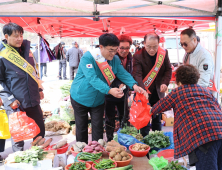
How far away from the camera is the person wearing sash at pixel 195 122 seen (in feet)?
6.24

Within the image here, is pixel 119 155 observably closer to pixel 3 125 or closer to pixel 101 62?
pixel 101 62

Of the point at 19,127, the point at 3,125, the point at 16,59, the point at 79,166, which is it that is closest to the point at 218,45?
the point at 79,166

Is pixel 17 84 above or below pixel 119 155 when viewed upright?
above

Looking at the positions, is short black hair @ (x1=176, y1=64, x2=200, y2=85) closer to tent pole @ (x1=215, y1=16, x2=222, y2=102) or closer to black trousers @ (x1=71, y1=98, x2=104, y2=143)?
black trousers @ (x1=71, y1=98, x2=104, y2=143)

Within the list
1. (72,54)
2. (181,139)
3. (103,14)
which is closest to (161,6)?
(103,14)

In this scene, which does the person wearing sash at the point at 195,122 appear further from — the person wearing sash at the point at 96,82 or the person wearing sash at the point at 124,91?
the person wearing sash at the point at 124,91

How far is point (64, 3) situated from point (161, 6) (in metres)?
1.40

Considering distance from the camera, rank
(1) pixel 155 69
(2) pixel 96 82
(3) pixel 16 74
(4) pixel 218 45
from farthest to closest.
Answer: (4) pixel 218 45 → (1) pixel 155 69 → (3) pixel 16 74 → (2) pixel 96 82

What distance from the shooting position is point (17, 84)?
2.77 m

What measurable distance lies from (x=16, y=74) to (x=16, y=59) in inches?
7.5

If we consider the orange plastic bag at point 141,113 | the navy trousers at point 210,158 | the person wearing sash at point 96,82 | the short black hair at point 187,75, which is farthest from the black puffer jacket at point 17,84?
the navy trousers at point 210,158

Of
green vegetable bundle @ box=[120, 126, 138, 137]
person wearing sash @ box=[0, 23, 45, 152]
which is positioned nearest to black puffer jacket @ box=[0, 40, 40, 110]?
person wearing sash @ box=[0, 23, 45, 152]

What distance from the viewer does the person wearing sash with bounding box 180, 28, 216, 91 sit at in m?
2.79

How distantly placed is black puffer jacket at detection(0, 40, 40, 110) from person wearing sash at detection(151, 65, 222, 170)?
173cm
